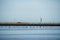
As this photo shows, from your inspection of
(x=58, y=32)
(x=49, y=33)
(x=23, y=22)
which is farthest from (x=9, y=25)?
(x=58, y=32)

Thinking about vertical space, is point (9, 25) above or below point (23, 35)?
above

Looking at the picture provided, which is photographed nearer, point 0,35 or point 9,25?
point 0,35

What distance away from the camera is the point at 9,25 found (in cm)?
251

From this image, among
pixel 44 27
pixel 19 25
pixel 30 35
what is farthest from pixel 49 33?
pixel 19 25

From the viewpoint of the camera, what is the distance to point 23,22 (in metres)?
2.42

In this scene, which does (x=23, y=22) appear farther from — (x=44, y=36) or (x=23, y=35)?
(x=44, y=36)

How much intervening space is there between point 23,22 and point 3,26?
0.52 m

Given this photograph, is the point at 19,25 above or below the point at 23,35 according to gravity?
above

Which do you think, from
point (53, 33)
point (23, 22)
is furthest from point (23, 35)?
point (53, 33)

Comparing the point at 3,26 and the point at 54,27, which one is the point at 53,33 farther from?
the point at 3,26

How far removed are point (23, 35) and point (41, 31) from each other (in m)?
0.44

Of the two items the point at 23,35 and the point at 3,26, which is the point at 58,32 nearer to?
the point at 23,35

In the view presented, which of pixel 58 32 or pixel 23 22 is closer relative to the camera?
pixel 58 32

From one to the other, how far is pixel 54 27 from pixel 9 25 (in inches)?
45.8
